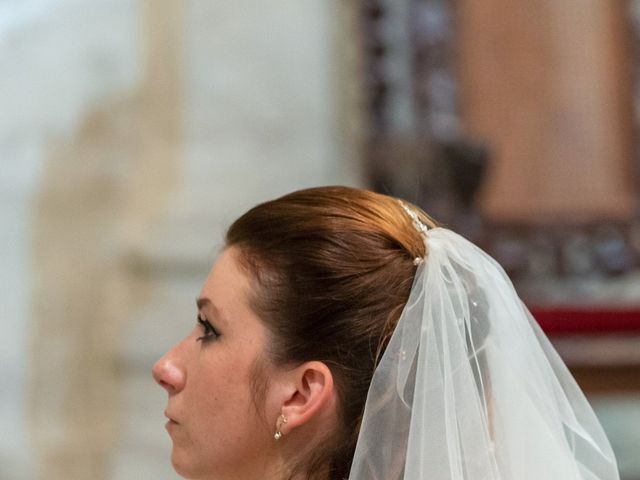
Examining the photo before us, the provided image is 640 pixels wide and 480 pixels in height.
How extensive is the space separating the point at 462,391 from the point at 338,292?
0.82 ft

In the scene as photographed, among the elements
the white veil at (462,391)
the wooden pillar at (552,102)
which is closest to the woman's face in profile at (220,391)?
the white veil at (462,391)

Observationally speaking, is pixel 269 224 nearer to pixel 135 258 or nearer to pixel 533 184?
pixel 135 258

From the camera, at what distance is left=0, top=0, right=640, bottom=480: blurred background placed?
10.2 feet

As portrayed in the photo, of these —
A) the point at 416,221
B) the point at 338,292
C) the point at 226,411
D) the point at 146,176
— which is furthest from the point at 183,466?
the point at 146,176

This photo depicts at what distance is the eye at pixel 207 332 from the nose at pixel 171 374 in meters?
0.06

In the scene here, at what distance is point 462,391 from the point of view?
152 cm

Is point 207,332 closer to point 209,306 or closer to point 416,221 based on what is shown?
point 209,306

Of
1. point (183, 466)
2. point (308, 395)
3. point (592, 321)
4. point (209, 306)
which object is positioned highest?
point (209, 306)

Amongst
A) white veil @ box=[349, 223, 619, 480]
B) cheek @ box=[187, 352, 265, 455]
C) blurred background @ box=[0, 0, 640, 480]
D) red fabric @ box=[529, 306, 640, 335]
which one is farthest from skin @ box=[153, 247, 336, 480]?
red fabric @ box=[529, 306, 640, 335]

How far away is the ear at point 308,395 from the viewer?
4.95ft

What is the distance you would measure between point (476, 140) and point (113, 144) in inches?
48.6

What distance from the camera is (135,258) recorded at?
320cm

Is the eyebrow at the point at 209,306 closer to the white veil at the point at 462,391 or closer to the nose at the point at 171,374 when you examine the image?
the nose at the point at 171,374

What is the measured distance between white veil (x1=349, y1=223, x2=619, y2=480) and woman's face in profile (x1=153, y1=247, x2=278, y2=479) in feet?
0.61
